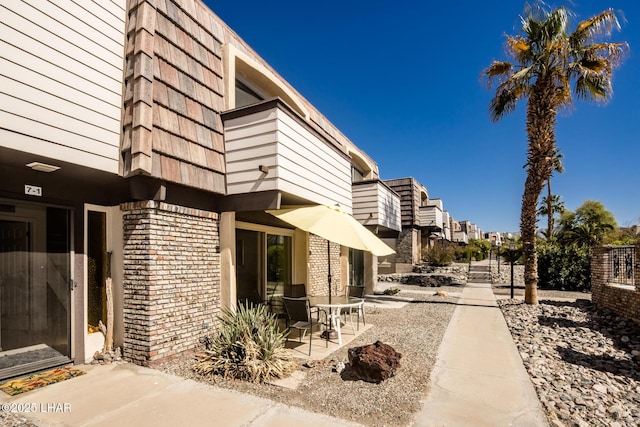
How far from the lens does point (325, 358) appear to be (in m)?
5.88

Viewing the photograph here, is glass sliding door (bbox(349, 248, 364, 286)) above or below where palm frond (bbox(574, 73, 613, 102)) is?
below

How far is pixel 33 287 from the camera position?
523cm

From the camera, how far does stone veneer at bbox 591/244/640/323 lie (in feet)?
28.1

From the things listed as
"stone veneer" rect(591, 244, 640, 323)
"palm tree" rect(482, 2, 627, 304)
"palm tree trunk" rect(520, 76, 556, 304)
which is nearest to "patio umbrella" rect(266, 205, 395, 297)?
"stone veneer" rect(591, 244, 640, 323)

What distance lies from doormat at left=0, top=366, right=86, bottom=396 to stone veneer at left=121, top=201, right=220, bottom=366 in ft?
2.42

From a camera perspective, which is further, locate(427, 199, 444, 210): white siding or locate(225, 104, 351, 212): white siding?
Result: locate(427, 199, 444, 210): white siding

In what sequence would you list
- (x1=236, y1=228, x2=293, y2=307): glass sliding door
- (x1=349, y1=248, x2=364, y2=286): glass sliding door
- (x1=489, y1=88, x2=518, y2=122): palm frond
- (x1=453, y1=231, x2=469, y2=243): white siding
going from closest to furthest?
(x1=236, y1=228, x2=293, y2=307): glass sliding door < (x1=489, y1=88, x2=518, y2=122): palm frond < (x1=349, y1=248, x2=364, y2=286): glass sliding door < (x1=453, y1=231, x2=469, y2=243): white siding

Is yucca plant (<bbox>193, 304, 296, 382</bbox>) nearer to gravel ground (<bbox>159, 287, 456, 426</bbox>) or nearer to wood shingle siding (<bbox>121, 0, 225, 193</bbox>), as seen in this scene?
gravel ground (<bbox>159, 287, 456, 426</bbox>)

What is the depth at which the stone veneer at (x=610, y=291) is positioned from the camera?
8.56 meters

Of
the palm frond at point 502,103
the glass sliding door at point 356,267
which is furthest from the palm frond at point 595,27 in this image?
the glass sliding door at point 356,267

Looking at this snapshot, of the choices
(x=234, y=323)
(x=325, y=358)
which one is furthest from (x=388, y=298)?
(x=234, y=323)

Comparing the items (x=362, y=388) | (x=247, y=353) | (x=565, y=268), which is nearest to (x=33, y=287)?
(x=247, y=353)

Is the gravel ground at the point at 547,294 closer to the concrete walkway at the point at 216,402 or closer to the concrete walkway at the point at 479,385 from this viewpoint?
the concrete walkway at the point at 479,385

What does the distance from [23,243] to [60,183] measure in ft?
3.31
